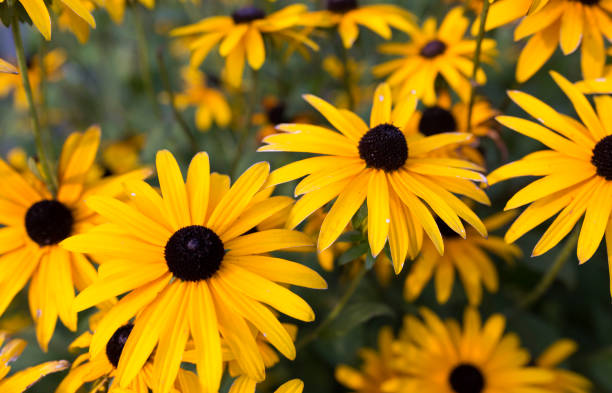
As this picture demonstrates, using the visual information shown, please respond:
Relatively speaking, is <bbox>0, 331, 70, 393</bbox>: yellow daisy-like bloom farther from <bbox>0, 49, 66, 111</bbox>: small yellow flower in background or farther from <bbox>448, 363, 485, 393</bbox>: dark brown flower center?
<bbox>0, 49, 66, 111</bbox>: small yellow flower in background

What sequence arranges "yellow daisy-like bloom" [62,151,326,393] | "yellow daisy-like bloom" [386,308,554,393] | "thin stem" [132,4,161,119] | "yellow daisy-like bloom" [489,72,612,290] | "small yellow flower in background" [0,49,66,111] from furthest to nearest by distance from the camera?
1. "small yellow flower in background" [0,49,66,111]
2. "thin stem" [132,4,161,119]
3. "yellow daisy-like bloom" [386,308,554,393]
4. "yellow daisy-like bloom" [489,72,612,290]
5. "yellow daisy-like bloom" [62,151,326,393]

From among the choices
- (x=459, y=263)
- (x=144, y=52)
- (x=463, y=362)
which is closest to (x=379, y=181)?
(x=459, y=263)

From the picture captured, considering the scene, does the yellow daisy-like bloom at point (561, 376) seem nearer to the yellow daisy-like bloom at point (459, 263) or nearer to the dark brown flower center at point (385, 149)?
the yellow daisy-like bloom at point (459, 263)

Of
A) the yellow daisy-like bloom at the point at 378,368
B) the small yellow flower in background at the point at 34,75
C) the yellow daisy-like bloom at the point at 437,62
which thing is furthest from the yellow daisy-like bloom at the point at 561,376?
the small yellow flower in background at the point at 34,75

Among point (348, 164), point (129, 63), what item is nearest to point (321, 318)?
point (348, 164)

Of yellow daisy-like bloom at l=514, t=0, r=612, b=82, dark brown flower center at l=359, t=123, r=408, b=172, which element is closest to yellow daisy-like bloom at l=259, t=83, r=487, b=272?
dark brown flower center at l=359, t=123, r=408, b=172

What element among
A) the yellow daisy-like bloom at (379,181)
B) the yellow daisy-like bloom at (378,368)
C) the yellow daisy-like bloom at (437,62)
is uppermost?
the yellow daisy-like bloom at (437,62)

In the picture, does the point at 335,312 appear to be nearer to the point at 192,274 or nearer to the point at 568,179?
the point at 192,274
